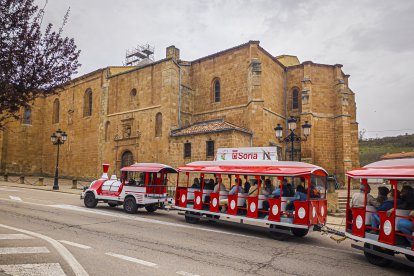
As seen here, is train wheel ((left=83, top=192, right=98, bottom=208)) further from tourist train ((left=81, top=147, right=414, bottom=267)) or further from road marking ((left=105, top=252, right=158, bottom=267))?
road marking ((left=105, top=252, right=158, bottom=267))

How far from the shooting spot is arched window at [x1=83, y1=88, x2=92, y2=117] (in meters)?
35.2

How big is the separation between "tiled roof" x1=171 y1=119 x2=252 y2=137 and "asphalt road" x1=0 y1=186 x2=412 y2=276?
39.1 feet

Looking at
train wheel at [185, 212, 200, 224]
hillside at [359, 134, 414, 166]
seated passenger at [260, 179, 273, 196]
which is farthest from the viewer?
hillside at [359, 134, 414, 166]

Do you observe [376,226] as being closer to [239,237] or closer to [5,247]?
[239,237]

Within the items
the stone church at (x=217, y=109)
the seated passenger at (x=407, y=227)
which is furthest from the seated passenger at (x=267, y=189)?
the stone church at (x=217, y=109)

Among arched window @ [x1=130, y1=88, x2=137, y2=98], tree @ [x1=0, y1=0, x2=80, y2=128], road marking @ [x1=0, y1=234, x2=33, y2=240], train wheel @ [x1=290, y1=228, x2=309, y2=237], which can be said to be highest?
arched window @ [x1=130, y1=88, x2=137, y2=98]

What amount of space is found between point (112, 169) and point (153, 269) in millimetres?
25511

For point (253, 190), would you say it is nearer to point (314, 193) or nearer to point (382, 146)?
point (314, 193)

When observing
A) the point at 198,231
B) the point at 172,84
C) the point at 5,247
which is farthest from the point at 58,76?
the point at 172,84

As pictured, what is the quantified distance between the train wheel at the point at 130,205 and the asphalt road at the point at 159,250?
1925 millimetres

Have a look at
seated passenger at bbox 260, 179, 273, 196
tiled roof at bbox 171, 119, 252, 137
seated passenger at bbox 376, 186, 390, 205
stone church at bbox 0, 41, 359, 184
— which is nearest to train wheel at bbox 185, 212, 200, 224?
seated passenger at bbox 260, 179, 273, 196

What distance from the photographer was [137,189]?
13422 millimetres

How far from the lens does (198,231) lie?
32.6 ft

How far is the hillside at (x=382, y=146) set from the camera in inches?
1751
